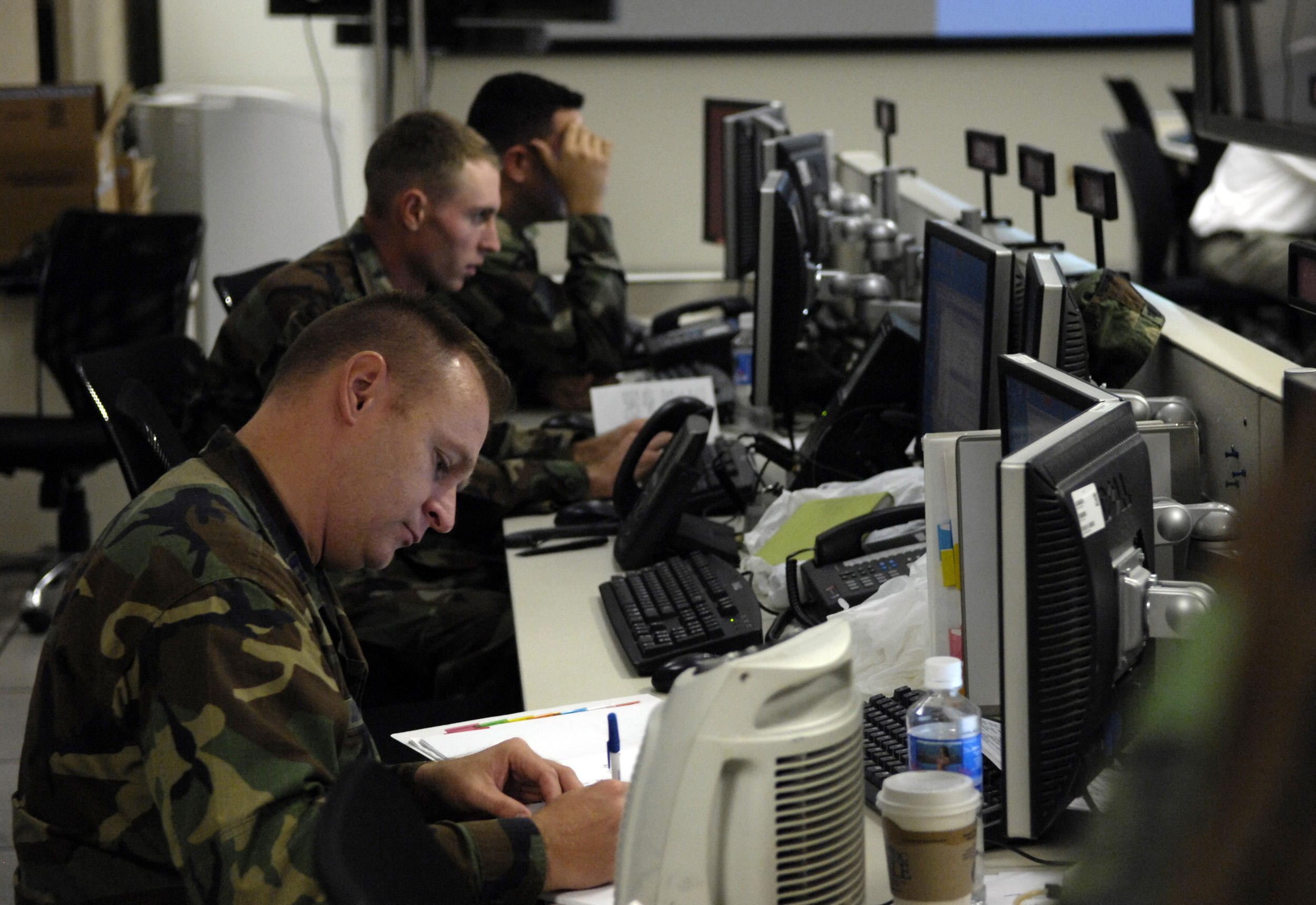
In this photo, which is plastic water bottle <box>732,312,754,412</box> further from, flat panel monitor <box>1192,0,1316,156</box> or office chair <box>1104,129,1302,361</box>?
office chair <box>1104,129,1302,361</box>

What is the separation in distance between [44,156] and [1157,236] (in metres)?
3.73

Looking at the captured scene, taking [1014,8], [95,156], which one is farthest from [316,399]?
[1014,8]

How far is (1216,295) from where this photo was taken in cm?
505

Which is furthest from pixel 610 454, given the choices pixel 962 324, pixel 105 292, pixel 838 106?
pixel 838 106

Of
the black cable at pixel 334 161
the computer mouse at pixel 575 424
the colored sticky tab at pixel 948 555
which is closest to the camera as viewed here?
the colored sticky tab at pixel 948 555

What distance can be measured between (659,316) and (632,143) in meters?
2.97

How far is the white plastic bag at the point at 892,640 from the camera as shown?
1.51m

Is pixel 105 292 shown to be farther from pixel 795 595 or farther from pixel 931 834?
pixel 931 834

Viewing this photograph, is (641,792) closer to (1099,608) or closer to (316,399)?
(1099,608)

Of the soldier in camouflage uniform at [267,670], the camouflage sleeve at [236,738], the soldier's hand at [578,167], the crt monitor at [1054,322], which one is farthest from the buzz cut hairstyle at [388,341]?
the soldier's hand at [578,167]

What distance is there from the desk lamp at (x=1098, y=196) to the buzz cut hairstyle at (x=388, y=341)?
1017 mm

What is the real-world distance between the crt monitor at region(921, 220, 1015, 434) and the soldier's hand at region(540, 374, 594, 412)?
1.32 m

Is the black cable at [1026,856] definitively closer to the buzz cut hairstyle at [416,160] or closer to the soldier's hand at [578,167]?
the buzz cut hairstyle at [416,160]

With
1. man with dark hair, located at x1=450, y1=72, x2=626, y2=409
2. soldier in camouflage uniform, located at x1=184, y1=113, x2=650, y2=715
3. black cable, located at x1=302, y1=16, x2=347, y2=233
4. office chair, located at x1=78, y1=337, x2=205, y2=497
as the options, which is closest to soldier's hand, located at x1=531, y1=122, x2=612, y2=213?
man with dark hair, located at x1=450, y1=72, x2=626, y2=409
